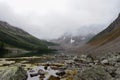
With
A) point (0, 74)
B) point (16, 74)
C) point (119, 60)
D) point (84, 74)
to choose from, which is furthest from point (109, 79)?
point (119, 60)

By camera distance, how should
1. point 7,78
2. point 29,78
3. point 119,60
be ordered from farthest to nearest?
point 119,60 → point 29,78 → point 7,78

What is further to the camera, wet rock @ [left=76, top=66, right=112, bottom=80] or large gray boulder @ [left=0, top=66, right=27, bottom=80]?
large gray boulder @ [left=0, top=66, right=27, bottom=80]

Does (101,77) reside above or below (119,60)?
below

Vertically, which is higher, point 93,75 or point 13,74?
point 13,74

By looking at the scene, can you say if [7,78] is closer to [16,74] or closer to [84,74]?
[16,74]

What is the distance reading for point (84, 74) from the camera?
28.1 m

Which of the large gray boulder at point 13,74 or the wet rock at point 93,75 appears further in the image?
the large gray boulder at point 13,74

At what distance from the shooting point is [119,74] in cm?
3312

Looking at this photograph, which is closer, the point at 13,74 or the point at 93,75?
the point at 93,75

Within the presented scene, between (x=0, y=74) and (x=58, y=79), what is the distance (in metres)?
8.10

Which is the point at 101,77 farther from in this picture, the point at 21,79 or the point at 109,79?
the point at 21,79

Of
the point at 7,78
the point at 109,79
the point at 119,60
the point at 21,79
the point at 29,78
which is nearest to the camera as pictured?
the point at 109,79

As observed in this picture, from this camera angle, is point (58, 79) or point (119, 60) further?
point (119, 60)

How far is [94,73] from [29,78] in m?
14.3
